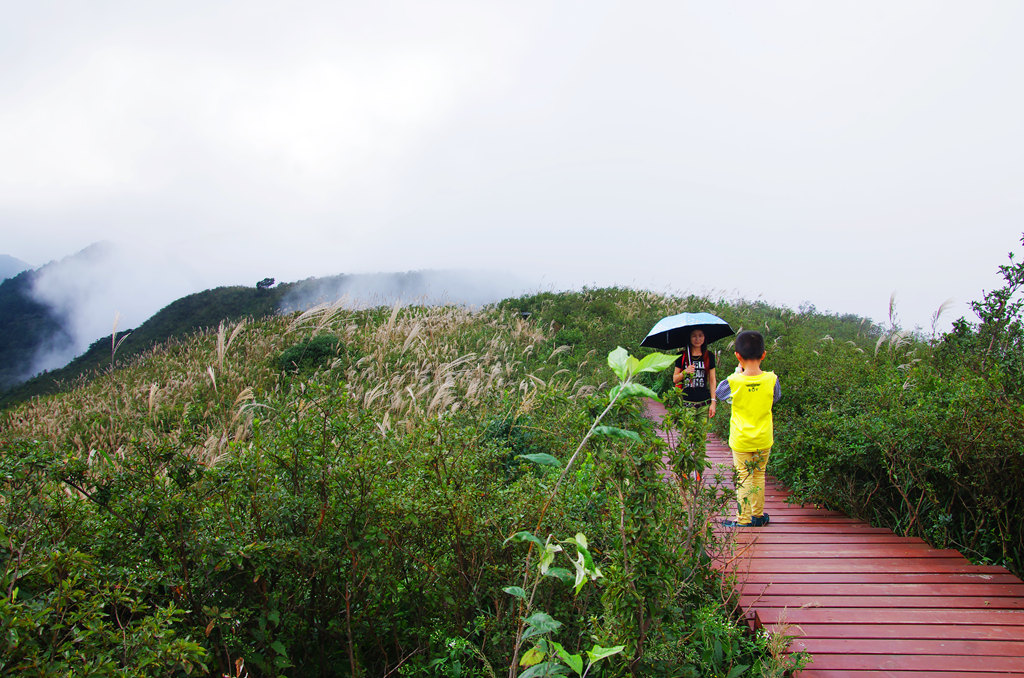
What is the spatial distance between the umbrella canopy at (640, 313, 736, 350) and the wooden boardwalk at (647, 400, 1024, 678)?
96.0 inches

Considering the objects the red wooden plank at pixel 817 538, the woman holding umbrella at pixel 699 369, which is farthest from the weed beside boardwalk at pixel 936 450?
the woman holding umbrella at pixel 699 369

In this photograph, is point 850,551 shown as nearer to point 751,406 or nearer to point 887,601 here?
point 887,601

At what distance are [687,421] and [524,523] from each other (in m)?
0.86

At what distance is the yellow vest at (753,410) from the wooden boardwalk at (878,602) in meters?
0.73

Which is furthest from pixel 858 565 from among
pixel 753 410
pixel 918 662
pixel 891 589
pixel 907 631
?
pixel 753 410

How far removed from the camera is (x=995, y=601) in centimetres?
347

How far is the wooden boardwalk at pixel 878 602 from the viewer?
291 centimetres

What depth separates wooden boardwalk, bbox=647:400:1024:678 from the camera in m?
2.91

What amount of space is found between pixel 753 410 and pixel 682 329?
1.90m

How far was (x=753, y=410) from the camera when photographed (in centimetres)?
477

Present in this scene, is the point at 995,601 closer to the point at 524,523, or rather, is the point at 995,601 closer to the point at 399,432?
the point at 524,523

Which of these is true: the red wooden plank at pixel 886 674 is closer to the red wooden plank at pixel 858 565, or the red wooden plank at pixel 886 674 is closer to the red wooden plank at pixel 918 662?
the red wooden plank at pixel 918 662

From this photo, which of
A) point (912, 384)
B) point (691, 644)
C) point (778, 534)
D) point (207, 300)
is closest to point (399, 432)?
point (691, 644)

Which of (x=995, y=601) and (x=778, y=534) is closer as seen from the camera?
(x=995, y=601)
